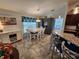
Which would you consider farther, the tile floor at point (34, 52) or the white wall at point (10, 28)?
the white wall at point (10, 28)

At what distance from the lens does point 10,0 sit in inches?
128

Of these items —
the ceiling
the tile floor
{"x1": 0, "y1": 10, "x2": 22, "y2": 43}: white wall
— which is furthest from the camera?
{"x1": 0, "y1": 10, "x2": 22, "y2": 43}: white wall

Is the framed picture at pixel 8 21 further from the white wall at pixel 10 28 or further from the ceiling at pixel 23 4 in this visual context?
the ceiling at pixel 23 4

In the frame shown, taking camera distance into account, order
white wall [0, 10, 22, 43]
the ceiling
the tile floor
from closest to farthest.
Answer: the tile floor, the ceiling, white wall [0, 10, 22, 43]

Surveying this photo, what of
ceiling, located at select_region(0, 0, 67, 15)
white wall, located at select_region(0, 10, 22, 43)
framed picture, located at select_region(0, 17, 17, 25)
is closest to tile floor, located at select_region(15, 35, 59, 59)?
white wall, located at select_region(0, 10, 22, 43)

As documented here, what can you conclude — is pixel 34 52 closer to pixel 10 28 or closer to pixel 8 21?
pixel 10 28

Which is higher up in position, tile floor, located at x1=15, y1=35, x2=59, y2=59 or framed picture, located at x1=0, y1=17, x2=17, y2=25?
framed picture, located at x1=0, y1=17, x2=17, y2=25

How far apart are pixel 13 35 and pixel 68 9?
3792 mm

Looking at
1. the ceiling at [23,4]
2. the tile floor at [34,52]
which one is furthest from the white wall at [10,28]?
the tile floor at [34,52]

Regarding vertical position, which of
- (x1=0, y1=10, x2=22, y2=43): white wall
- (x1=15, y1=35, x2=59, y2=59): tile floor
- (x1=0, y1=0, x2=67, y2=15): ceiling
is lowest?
(x1=15, y1=35, x2=59, y2=59): tile floor

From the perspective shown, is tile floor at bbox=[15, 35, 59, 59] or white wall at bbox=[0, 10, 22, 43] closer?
tile floor at bbox=[15, 35, 59, 59]

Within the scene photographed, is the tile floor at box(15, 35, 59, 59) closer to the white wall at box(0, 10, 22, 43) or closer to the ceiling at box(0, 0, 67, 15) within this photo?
the white wall at box(0, 10, 22, 43)

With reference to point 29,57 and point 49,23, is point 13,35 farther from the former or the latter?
point 49,23

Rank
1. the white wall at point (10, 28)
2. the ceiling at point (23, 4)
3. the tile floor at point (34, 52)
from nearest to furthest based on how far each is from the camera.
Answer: the tile floor at point (34, 52), the ceiling at point (23, 4), the white wall at point (10, 28)
